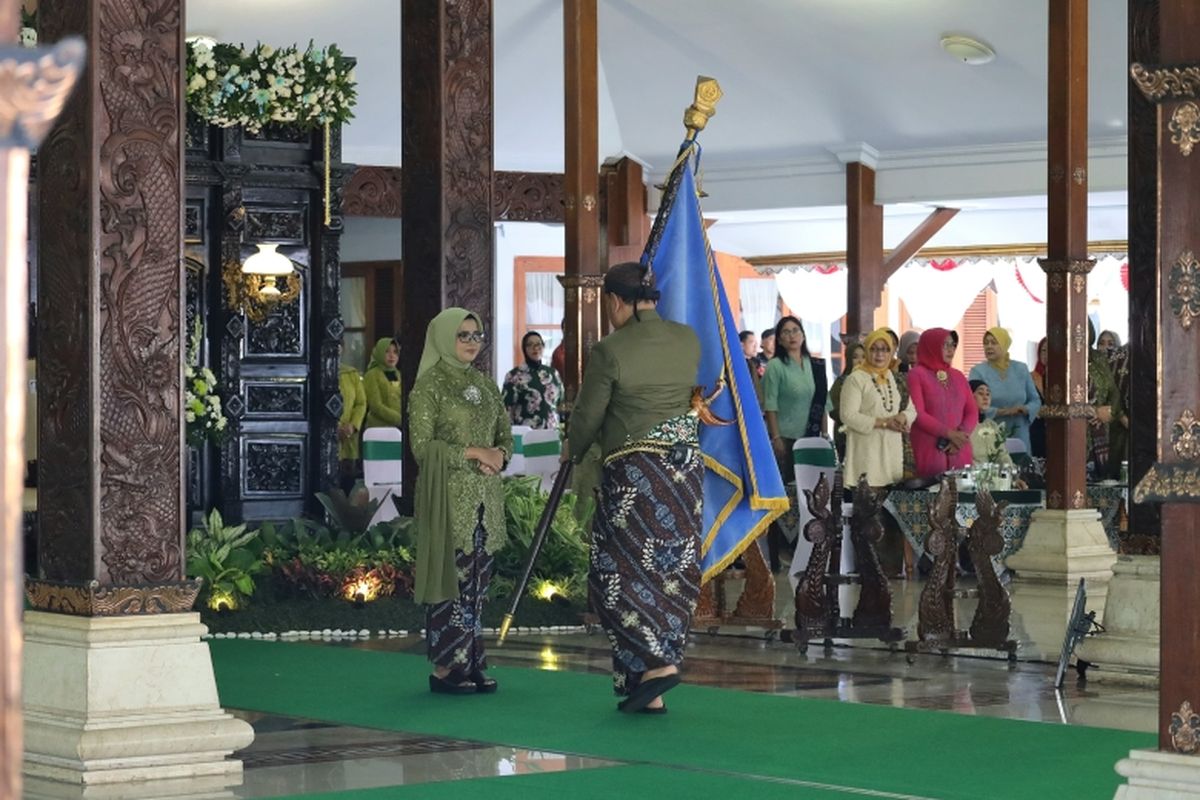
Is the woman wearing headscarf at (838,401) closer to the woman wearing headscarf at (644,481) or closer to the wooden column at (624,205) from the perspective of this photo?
the wooden column at (624,205)

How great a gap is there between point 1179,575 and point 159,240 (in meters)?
2.90

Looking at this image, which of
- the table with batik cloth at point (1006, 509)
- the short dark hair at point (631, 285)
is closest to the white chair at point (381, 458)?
the table with batik cloth at point (1006, 509)

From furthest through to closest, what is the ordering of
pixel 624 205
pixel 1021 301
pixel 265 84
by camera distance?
pixel 1021 301, pixel 624 205, pixel 265 84

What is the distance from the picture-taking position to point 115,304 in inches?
217

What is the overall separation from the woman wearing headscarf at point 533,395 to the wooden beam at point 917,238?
4.15 m

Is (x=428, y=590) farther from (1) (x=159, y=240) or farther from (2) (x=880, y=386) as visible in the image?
(2) (x=880, y=386)

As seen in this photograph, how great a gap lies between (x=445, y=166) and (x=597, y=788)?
4916 mm

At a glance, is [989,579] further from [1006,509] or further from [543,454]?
[543,454]

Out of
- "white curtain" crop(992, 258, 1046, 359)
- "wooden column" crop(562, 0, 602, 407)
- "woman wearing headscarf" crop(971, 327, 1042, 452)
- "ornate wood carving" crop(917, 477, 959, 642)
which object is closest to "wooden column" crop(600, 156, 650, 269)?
"white curtain" crop(992, 258, 1046, 359)

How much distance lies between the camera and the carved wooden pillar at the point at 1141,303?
727 centimetres

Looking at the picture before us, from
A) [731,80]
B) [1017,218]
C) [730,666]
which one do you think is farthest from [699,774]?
[1017,218]

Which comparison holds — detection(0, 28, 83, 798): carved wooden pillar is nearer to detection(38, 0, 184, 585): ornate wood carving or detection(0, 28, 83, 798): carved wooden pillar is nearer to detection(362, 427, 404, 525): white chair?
detection(38, 0, 184, 585): ornate wood carving

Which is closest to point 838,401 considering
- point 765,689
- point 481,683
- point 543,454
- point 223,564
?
point 543,454

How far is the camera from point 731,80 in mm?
16297
